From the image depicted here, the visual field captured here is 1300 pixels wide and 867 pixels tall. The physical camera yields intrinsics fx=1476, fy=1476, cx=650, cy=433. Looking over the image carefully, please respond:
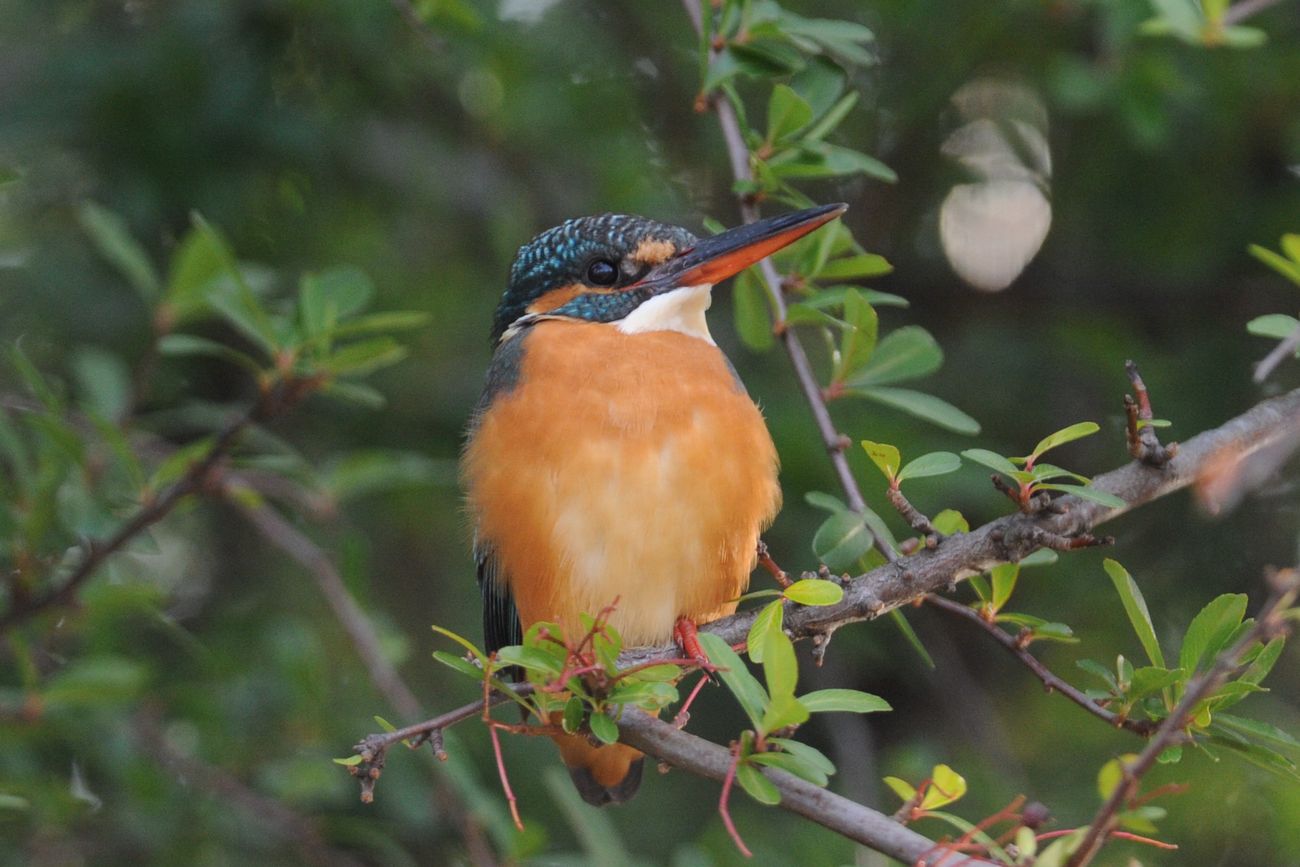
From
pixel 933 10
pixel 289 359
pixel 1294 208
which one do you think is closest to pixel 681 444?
pixel 289 359

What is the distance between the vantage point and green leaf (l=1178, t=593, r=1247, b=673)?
1.78 m

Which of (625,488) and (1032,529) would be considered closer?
(1032,529)

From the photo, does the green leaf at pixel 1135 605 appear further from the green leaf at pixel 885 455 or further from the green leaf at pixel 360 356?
the green leaf at pixel 360 356

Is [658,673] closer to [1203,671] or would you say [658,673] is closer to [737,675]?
[737,675]

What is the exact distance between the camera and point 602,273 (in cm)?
290

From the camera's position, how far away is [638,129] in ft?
→ 13.9

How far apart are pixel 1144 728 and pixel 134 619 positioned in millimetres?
2765

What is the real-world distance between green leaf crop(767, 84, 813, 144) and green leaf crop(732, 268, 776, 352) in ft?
0.83

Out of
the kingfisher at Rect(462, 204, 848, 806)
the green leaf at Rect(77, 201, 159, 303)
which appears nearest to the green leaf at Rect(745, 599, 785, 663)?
the kingfisher at Rect(462, 204, 848, 806)

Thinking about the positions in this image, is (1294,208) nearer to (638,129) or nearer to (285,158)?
(638,129)

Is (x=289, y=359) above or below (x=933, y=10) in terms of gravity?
below

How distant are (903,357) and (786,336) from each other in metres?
0.19

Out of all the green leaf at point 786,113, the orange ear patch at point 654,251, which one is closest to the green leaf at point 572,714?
the green leaf at point 786,113

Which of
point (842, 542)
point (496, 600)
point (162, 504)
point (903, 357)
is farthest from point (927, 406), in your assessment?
point (162, 504)
